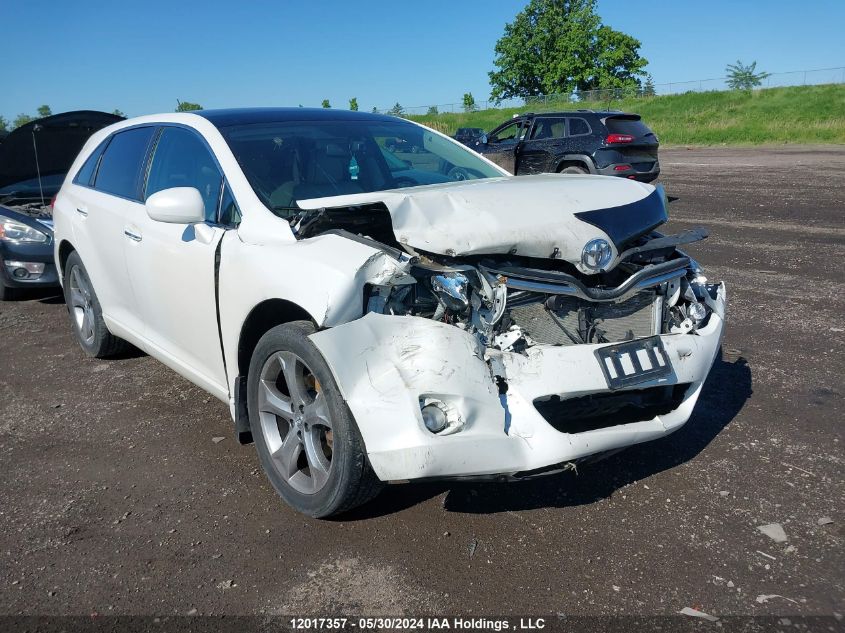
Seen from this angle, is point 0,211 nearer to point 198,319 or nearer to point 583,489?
point 198,319

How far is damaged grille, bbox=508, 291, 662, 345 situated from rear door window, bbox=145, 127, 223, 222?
1636mm

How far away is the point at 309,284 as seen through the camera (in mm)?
2834

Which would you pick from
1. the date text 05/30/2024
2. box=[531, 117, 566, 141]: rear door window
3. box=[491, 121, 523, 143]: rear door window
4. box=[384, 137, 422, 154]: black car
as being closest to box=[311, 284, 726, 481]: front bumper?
the date text 05/30/2024

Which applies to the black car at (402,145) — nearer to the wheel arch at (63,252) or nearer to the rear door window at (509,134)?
the wheel arch at (63,252)

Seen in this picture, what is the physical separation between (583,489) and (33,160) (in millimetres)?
7748

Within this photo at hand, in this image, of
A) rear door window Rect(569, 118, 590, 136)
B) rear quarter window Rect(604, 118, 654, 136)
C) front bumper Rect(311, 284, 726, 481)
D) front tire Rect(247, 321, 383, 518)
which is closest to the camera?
front bumper Rect(311, 284, 726, 481)

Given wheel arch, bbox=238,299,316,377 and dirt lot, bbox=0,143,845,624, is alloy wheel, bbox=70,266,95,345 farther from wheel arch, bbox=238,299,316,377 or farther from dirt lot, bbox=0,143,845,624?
wheel arch, bbox=238,299,316,377

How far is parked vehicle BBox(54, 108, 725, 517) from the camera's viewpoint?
2.60m

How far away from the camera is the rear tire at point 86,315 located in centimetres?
503

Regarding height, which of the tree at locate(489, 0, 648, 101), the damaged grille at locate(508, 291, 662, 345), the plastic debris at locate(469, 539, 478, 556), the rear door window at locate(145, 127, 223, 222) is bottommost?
the plastic debris at locate(469, 539, 478, 556)

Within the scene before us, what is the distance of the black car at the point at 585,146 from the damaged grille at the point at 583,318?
10252 mm

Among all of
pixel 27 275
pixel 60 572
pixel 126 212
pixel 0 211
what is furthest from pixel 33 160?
pixel 60 572

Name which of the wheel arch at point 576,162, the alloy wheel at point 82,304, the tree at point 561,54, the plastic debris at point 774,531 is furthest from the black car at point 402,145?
the tree at point 561,54

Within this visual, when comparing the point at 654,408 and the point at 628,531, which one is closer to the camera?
the point at 628,531
